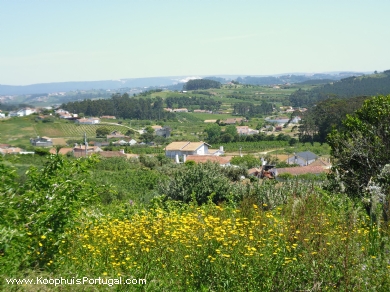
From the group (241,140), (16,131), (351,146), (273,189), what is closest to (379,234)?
(273,189)

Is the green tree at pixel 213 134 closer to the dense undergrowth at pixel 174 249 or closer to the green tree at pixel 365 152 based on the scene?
the green tree at pixel 365 152

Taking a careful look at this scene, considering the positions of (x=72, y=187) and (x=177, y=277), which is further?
(x=72, y=187)

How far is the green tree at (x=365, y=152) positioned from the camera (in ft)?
34.8

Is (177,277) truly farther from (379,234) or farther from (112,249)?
(379,234)

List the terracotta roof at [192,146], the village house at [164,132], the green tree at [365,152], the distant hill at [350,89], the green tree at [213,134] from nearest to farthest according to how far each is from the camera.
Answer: the green tree at [365,152] < the terracotta roof at [192,146] < the green tree at [213,134] < the village house at [164,132] < the distant hill at [350,89]

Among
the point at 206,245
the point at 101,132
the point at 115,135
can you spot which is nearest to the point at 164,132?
the point at 115,135

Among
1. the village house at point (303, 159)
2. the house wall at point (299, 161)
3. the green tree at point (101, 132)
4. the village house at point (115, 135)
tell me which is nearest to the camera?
the house wall at point (299, 161)

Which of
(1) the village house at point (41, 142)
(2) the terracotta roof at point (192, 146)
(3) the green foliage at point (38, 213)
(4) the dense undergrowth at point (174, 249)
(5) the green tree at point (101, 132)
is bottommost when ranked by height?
(5) the green tree at point (101, 132)

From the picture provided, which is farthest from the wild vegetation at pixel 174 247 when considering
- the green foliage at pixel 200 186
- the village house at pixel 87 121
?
the village house at pixel 87 121

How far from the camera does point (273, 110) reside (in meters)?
131

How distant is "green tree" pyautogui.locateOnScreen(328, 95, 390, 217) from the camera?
10.6m

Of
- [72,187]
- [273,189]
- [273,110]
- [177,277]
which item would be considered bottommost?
[273,110]

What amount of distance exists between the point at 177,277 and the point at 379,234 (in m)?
2.33

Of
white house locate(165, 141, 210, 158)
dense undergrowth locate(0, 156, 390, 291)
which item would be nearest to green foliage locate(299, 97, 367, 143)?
white house locate(165, 141, 210, 158)
